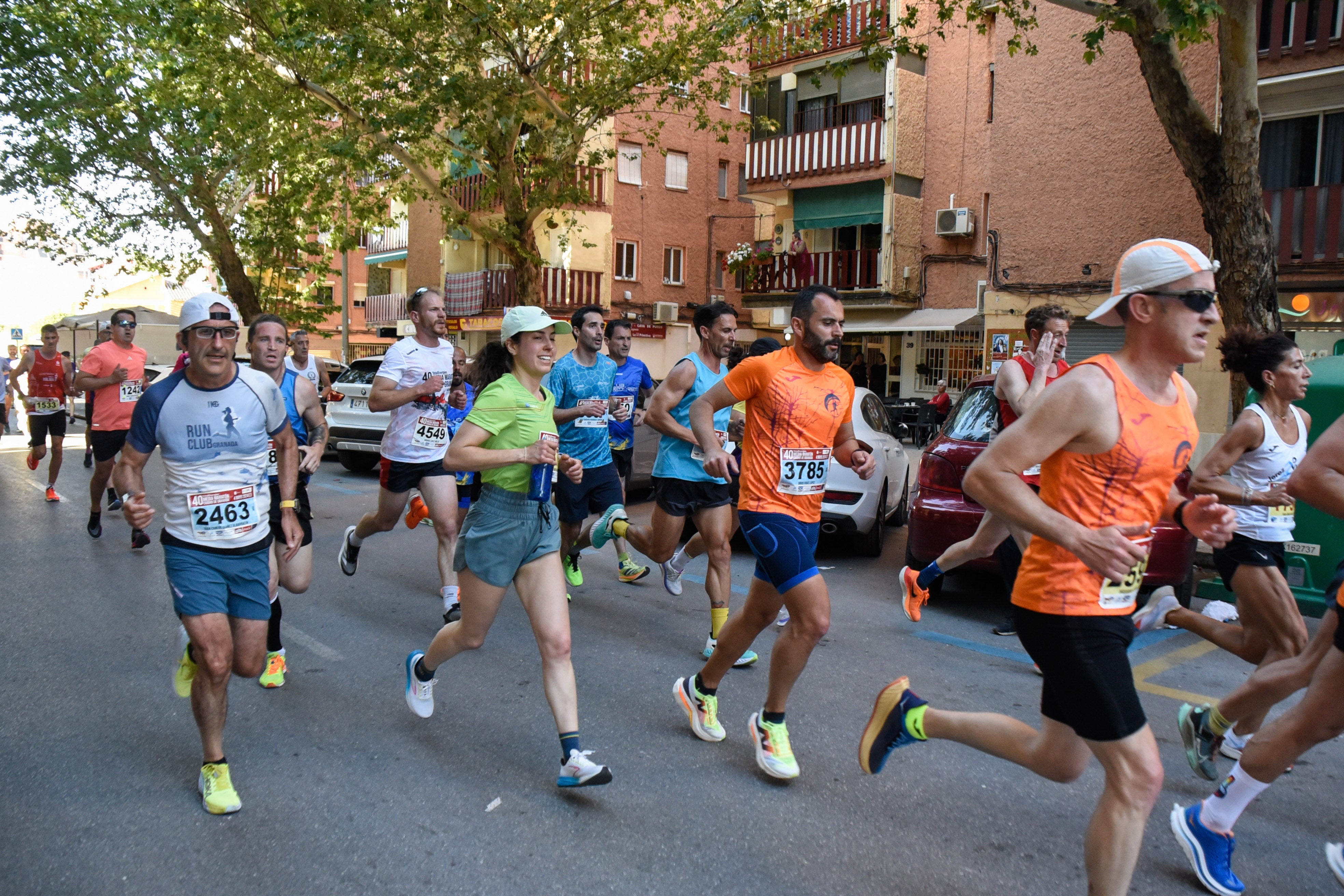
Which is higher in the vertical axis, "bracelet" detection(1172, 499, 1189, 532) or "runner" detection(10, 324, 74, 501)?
"bracelet" detection(1172, 499, 1189, 532)

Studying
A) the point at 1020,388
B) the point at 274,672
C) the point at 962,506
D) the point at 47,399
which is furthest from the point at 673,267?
the point at 274,672

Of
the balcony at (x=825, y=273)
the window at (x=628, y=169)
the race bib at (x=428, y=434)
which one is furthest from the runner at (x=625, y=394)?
the window at (x=628, y=169)

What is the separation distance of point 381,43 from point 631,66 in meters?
3.90

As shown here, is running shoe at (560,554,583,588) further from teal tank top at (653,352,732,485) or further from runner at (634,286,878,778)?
runner at (634,286,878,778)

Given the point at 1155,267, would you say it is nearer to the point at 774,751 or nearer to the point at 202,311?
the point at 774,751

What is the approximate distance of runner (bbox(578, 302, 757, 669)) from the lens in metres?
5.70

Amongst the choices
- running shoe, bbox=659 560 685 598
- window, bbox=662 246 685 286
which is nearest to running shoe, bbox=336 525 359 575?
running shoe, bbox=659 560 685 598

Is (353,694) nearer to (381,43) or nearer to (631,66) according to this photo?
(381,43)

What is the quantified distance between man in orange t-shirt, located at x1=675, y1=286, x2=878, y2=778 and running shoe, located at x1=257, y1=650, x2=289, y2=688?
2.11 meters

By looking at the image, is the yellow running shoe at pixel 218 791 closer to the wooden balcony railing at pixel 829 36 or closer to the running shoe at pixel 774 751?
the running shoe at pixel 774 751

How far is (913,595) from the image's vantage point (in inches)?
238

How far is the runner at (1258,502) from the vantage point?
422cm

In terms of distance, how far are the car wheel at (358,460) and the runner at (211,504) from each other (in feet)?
34.2

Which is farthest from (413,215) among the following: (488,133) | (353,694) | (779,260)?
(353,694)
